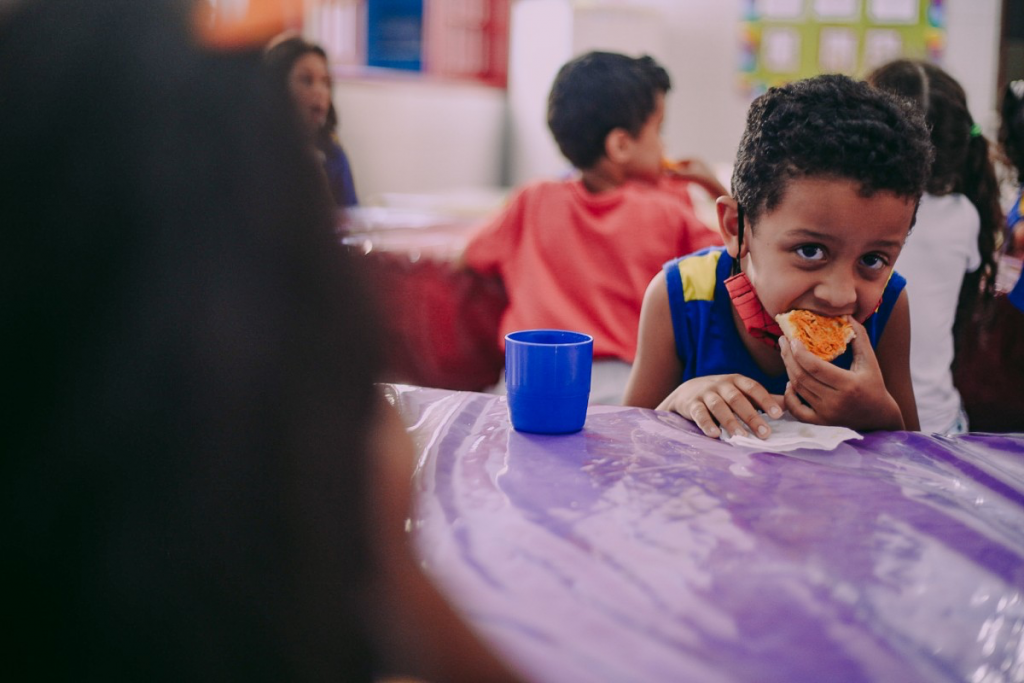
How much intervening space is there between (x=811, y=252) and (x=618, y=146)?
42.4 inches

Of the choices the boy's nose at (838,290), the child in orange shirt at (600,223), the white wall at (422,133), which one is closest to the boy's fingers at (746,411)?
the boy's nose at (838,290)

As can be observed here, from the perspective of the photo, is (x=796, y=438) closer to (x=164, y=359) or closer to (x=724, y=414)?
(x=724, y=414)

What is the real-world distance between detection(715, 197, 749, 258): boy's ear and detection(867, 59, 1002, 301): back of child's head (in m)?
0.61

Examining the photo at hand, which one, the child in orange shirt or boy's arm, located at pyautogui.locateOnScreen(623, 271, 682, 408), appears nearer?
boy's arm, located at pyautogui.locateOnScreen(623, 271, 682, 408)

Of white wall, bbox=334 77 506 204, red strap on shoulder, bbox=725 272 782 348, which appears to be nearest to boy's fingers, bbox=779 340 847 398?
red strap on shoulder, bbox=725 272 782 348

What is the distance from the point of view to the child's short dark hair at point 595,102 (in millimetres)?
2021

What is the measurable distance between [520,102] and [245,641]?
5698 millimetres

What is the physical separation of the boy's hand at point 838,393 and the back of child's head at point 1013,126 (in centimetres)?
110

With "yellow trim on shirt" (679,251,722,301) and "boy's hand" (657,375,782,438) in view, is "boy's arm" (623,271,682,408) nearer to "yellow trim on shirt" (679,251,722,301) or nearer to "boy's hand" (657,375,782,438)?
"yellow trim on shirt" (679,251,722,301)

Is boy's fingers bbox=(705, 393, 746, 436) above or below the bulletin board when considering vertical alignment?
below

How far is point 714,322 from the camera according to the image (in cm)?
121

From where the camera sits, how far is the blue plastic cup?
92 centimetres

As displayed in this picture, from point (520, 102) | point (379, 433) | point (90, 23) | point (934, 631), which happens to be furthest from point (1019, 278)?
point (520, 102)

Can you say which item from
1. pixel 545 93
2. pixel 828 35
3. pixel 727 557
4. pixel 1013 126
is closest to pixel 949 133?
pixel 1013 126
